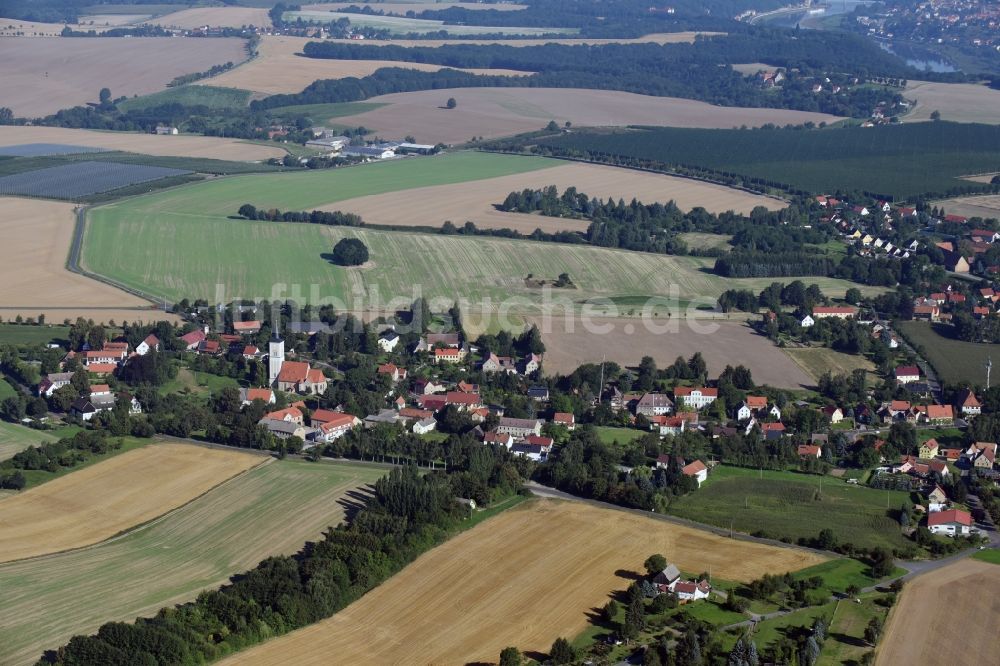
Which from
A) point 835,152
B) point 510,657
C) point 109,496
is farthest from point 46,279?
point 835,152

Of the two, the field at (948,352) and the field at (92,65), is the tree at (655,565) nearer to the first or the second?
the field at (948,352)

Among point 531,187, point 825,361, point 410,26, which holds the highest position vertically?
A: point 410,26

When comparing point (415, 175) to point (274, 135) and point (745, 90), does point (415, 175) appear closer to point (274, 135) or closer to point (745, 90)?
point (274, 135)

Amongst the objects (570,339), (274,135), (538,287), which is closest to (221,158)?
(274,135)

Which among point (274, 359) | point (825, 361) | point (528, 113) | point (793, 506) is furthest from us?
point (528, 113)

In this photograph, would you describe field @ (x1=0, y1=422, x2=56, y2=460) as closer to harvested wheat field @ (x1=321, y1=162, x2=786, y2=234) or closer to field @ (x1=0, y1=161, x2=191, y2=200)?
harvested wheat field @ (x1=321, y1=162, x2=786, y2=234)

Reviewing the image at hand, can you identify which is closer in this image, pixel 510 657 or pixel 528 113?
pixel 510 657

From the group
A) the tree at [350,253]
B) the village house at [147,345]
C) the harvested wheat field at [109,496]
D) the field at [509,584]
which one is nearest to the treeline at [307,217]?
the tree at [350,253]

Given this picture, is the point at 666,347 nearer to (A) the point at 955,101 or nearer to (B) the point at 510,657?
(B) the point at 510,657
